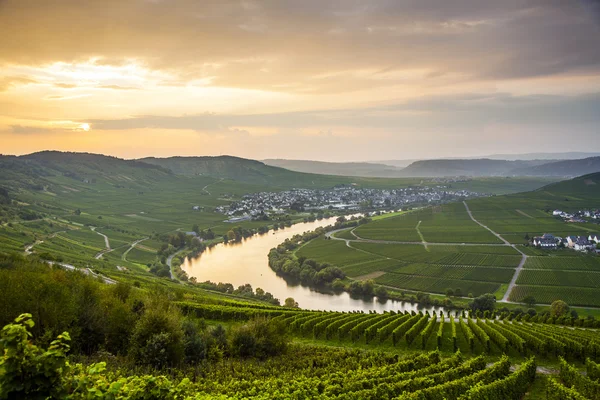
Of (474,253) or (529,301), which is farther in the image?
(474,253)

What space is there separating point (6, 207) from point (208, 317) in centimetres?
11713

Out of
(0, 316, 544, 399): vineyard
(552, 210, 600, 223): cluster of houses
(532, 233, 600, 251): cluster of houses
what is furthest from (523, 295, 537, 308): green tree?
(552, 210, 600, 223): cluster of houses

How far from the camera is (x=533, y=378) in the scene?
83.7ft

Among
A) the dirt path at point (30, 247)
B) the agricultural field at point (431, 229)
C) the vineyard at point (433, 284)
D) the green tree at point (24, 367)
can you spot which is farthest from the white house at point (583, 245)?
the dirt path at point (30, 247)

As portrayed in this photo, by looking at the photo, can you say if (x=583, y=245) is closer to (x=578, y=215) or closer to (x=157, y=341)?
(x=578, y=215)

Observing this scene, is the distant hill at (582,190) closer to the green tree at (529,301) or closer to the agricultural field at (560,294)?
the agricultural field at (560,294)

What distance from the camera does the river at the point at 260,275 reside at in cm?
7988

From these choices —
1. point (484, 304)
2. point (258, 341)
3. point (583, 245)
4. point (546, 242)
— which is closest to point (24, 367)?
point (258, 341)

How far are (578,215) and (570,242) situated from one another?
43.8 m

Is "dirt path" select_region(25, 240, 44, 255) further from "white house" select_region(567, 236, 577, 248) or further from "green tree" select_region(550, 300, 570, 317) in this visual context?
"white house" select_region(567, 236, 577, 248)

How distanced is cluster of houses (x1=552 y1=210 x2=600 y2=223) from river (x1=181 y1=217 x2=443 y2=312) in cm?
9516

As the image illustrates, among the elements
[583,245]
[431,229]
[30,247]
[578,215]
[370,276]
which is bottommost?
[370,276]

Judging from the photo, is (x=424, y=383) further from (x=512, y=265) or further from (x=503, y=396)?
(x=512, y=265)

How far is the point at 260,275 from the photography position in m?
102
